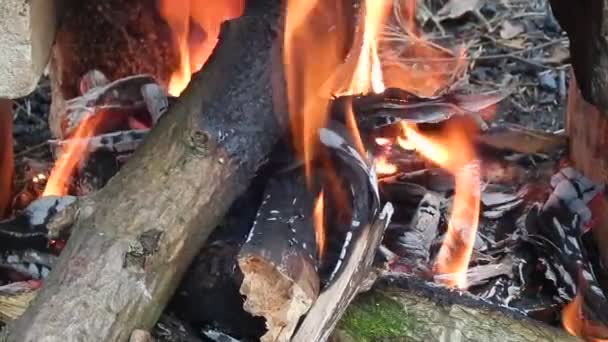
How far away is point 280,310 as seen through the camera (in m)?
1.44

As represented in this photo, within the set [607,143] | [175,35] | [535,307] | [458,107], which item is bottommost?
[535,307]

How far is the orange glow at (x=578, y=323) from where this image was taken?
1.70m

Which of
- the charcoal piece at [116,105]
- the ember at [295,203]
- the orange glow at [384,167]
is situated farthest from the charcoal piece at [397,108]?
the charcoal piece at [116,105]

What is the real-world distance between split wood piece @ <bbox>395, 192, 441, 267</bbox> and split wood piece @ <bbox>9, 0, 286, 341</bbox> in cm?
34

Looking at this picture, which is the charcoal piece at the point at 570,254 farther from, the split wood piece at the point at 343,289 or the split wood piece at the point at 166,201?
the split wood piece at the point at 166,201

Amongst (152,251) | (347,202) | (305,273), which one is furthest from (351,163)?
(152,251)

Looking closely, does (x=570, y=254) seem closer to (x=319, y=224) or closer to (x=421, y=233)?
(x=421, y=233)

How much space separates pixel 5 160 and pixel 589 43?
4.01 feet

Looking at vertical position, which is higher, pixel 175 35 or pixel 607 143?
pixel 175 35

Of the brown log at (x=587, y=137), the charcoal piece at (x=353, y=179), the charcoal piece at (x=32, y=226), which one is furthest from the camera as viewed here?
the brown log at (x=587, y=137)

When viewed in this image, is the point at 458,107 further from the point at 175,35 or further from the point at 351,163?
the point at 175,35

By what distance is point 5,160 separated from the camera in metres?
2.13

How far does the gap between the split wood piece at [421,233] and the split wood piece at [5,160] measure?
849 mm

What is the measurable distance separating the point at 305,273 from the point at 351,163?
260 millimetres
